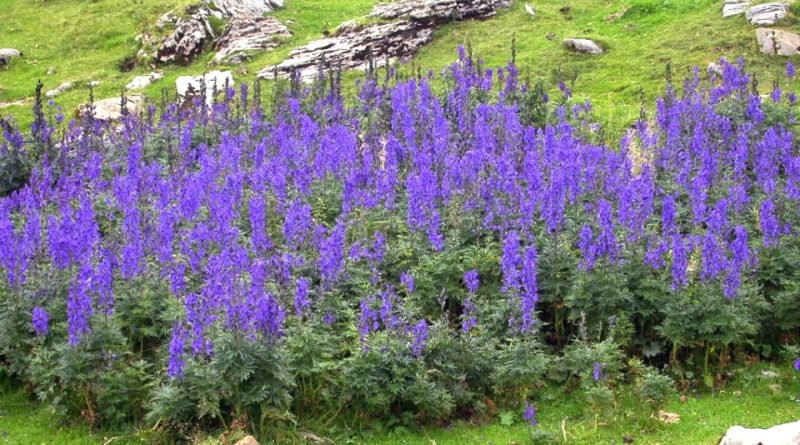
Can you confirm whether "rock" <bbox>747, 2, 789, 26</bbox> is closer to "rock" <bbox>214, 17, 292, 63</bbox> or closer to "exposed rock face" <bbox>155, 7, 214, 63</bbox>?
"rock" <bbox>214, 17, 292, 63</bbox>

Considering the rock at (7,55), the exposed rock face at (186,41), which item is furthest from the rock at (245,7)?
the rock at (7,55)

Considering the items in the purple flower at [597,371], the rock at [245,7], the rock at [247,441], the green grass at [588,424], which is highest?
the rock at [245,7]

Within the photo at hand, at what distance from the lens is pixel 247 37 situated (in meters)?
30.3

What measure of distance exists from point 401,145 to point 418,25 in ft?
47.3

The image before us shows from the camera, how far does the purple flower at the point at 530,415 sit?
916cm

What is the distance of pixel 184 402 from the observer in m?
8.69

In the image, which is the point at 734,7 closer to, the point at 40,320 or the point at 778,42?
the point at 778,42

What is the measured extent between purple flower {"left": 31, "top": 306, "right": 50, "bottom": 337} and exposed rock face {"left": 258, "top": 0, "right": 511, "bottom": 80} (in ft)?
53.5

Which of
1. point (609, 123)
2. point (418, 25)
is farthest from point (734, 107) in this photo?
point (418, 25)

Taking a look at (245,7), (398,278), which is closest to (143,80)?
(245,7)

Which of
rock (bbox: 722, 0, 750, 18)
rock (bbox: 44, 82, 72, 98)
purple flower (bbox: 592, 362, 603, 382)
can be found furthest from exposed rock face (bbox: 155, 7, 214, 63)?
purple flower (bbox: 592, 362, 603, 382)

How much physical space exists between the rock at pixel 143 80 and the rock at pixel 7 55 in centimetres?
679

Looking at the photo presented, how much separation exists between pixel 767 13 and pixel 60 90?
22.1 metres

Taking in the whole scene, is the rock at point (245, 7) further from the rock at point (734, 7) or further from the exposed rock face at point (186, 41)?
the rock at point (734, 7)
